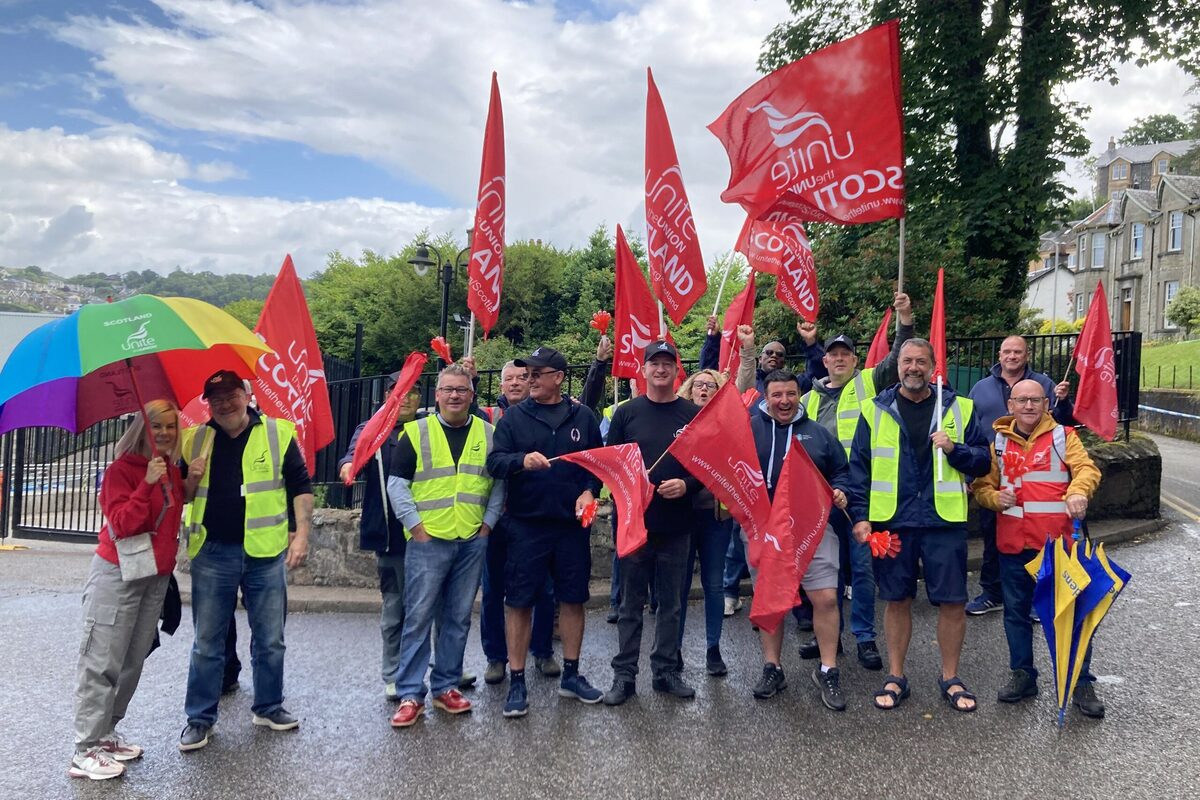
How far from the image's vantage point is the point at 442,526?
4.96 m

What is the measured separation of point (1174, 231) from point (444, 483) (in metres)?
51.2

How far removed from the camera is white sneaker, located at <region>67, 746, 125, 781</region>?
162 inches

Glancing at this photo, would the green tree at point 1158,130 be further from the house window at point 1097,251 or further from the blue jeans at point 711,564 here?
the blue jeans at point 711,564

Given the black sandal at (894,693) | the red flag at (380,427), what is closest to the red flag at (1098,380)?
the black sandal at (894,693)

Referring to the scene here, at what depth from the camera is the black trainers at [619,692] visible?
4949 millimetres

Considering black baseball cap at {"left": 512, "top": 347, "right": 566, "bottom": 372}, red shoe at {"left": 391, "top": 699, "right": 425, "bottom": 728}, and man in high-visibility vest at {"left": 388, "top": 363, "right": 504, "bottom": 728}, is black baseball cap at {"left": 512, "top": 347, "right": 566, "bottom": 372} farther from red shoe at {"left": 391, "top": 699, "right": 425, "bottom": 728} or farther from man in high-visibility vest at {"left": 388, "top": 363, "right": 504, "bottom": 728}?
red shoe at {"left": 391, "top": 699, "right": 425, "bottom": 728}

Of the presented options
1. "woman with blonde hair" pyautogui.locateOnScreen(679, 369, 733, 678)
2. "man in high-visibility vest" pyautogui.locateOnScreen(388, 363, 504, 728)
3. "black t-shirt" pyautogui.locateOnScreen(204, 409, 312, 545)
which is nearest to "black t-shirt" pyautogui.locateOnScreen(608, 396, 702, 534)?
"woman with blonde hair" pyautogui.locateOnScreen(679, 369, 733, 678)

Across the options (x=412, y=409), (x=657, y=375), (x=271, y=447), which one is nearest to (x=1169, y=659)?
(x=657, y=375)

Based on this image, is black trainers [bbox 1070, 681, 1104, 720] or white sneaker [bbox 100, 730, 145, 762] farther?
black trainers [bbox 1070, 681, 1104, 720]

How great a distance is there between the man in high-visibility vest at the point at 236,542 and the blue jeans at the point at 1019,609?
3.99m

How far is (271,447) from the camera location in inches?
187

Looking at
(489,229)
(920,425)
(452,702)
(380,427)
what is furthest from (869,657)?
(489,229)

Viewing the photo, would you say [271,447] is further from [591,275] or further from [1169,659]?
[591,275]

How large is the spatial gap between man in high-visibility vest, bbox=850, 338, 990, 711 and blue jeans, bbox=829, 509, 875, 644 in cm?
64
